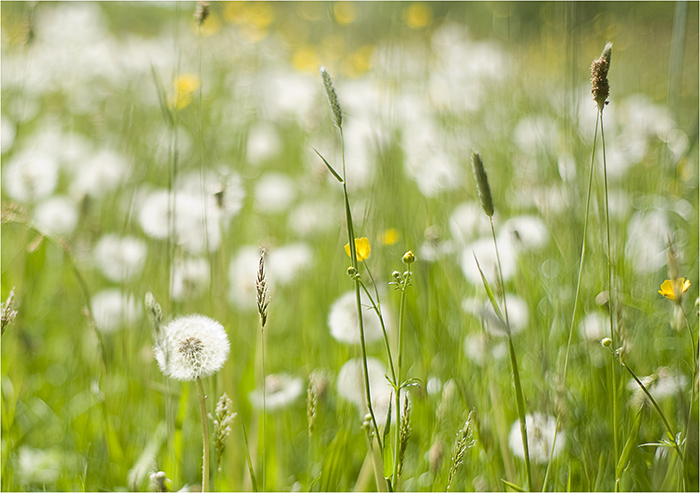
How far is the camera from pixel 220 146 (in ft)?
8.59

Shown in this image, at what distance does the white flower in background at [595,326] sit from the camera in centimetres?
102

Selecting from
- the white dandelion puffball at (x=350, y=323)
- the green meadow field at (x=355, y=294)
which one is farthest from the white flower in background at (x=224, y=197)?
the white dandelion puffball at (x=350, y=323)

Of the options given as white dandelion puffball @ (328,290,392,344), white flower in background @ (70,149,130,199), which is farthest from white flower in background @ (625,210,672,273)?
white flower in background @ (70,149,130,199)

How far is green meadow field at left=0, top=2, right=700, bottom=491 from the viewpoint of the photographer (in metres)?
→ 0.70

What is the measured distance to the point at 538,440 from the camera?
28.6 inches

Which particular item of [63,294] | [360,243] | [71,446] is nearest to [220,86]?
[63,294]

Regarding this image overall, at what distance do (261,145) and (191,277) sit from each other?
1510 millimetres

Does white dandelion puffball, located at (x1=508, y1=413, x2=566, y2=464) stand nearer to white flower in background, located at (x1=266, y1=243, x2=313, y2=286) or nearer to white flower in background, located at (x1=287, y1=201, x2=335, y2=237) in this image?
white flower in background, located at (x1=266, y1=243, x2=313, y2=286)

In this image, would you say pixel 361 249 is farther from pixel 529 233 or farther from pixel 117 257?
pixel 117 257

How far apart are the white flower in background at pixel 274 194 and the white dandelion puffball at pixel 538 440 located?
138cm

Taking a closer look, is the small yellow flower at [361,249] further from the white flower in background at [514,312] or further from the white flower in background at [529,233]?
the white flower in background at [529,233]

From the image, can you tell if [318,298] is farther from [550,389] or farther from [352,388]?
[550,389]

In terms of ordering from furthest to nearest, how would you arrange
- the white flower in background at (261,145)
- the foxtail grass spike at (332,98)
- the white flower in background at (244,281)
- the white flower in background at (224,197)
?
the white flower in background at (261,145), the white flower in background at (244,281), the white flower in background at (224,197), the foxtail grass spike at (332,98)

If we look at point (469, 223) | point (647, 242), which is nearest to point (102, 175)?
point (469, 223)
